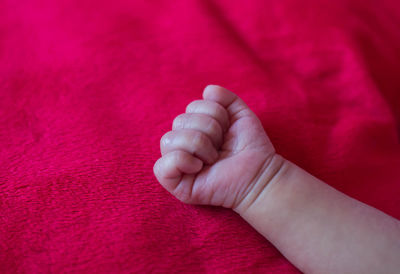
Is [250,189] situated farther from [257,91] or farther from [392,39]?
[392,39]

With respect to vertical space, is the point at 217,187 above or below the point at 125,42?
below

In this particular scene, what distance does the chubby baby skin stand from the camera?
48 centimetres

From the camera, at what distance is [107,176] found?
21.6 inches

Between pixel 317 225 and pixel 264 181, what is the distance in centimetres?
9

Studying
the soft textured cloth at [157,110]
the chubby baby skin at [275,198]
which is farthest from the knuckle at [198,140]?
the soft textured cloth at [157,110]

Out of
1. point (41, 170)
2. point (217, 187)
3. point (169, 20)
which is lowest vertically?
point (217, 187)

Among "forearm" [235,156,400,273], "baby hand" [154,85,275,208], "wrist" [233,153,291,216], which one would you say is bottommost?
"forearm" [235,156,400,273]

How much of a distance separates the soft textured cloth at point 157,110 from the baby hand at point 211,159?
4 centimetres

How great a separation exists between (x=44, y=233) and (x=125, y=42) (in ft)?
1.33

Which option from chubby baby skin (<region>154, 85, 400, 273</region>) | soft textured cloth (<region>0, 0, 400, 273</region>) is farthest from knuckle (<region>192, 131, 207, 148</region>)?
soft textured cloth (<region>0, 0, 400, 273</region>)

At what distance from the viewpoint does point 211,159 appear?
519 millimetres

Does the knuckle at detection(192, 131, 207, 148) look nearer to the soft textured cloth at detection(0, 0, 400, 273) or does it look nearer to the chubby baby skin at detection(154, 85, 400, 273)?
the chubby baby skin at detection(154, 85, 400, 273)

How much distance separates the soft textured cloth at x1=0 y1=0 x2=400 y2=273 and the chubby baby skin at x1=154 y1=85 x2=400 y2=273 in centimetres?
4

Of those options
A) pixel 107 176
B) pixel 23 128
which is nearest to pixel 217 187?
pixel 107 176
